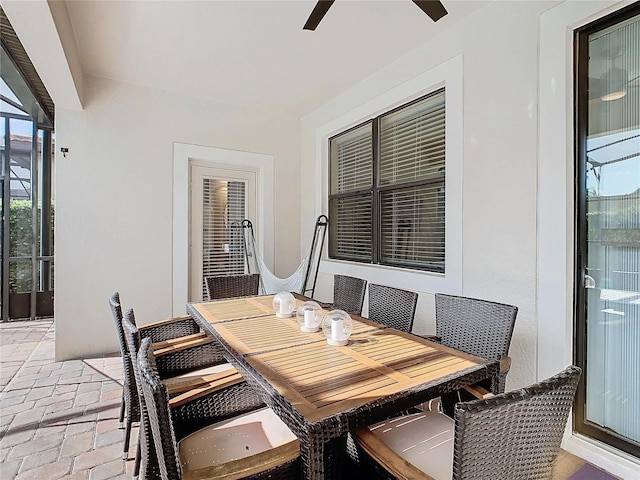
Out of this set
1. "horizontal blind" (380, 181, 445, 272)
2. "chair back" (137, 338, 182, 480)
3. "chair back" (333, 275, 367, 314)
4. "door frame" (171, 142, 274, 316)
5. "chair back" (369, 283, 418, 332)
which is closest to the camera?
"chair back" (137, 338, 182, 480)

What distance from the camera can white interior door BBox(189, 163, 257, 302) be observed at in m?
4.42

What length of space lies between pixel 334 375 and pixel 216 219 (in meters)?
3.52

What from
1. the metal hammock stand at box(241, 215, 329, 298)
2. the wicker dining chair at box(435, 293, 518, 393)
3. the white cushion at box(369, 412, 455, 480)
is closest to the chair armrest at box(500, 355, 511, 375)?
the wicker dining chair at box(435, 293, 518, 393)

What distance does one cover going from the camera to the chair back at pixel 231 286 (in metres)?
3.34

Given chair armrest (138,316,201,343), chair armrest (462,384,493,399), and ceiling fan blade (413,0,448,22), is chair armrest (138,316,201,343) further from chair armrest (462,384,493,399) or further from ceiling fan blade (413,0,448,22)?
ceiling fan blade (413,0,448,22)

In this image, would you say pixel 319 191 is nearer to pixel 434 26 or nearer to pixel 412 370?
pixel 434 26

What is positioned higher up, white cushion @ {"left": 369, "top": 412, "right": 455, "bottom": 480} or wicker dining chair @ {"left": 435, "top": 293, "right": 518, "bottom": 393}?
wicker dining chair @ {"left": 435, "top": 293, "right": 518, "bottom": 393}

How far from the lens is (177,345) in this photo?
217 cm

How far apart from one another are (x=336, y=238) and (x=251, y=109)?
1926mm

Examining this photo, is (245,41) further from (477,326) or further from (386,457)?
(386,457)

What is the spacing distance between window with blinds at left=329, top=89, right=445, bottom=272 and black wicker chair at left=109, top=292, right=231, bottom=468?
1.97 metres

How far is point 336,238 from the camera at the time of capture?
4.54 m

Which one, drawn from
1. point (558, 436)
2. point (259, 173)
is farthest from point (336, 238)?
point (558, 436)

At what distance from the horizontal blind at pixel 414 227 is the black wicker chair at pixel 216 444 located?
82.3 inches
